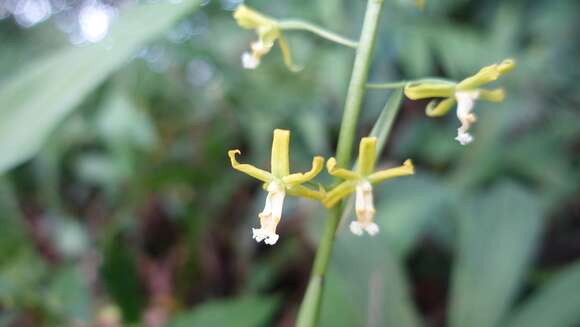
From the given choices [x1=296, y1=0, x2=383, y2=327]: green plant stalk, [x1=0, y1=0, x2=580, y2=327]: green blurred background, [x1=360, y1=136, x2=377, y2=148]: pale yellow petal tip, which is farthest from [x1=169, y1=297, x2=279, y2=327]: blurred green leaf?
[x1=360, y1=136, x2=377, y2=148]: pale yellow petal tip

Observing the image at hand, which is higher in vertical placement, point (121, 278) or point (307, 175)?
point (121, 278)

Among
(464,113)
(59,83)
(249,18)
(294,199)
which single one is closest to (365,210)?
(464,113)

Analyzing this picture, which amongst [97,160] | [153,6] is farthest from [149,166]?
[153,6]

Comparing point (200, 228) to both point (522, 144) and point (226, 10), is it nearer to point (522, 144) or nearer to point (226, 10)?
point (226, 10)

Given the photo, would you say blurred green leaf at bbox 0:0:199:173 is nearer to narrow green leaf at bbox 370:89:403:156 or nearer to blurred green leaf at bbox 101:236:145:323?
narrow green leaf at bbox 370:89:403:156

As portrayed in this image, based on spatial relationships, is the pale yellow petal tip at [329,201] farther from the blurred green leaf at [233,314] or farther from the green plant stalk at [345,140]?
the blurred green leaf at [233,314]

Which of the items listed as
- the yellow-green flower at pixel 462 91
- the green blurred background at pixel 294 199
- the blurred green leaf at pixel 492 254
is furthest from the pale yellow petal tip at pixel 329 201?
the blurred green leaf at pixel 492 254

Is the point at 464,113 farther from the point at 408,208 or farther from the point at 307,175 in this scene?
the point at 408,208
